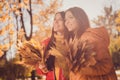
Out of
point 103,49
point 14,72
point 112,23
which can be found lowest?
point 14,72

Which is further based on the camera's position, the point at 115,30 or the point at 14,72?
the point at 14,72

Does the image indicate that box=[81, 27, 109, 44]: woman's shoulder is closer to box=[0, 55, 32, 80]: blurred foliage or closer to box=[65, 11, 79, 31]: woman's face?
box=[65, 11, 79, 31]: woman's face

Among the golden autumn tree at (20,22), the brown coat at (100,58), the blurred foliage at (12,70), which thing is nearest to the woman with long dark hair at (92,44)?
the brown coat at (100,58)

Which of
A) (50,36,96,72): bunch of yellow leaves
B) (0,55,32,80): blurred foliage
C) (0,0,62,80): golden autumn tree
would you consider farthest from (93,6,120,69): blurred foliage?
(0,55,32,80): blurred foliage

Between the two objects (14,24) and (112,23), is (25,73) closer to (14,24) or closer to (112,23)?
(14,24)

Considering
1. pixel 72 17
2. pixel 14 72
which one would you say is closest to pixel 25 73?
pixel 14 72

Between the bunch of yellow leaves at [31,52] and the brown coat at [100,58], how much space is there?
396 millimetres

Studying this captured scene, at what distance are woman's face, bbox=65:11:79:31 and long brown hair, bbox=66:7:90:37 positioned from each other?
0.07ft

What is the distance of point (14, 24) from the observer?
2.82 metres

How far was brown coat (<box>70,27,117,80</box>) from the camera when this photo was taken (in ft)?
7.77

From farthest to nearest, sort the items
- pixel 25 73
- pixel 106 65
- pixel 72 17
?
1. pixel 25 73
2. pixel 72 17
3. pixel 106 65

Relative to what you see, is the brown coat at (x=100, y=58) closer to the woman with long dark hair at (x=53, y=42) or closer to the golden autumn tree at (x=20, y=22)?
the woman with long dark hair at (x=53, y=42)

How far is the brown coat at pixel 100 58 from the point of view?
237 cm

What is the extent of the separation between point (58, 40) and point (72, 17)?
20 cm
